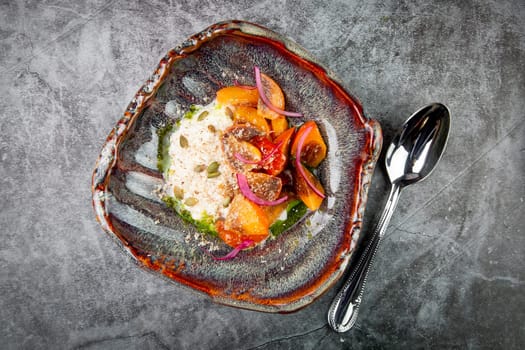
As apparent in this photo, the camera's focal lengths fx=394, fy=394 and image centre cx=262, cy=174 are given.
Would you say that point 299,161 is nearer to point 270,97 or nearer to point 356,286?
point 270,97

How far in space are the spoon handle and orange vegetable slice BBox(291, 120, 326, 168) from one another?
18.1 inches

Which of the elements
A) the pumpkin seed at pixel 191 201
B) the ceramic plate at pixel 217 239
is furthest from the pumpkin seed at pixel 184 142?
the pumpkin seed at pixel 191 201

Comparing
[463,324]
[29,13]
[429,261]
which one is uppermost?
[29,13]

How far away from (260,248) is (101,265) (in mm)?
885

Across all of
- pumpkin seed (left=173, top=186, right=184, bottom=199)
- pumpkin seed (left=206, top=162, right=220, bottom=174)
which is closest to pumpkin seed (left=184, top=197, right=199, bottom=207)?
pumpkin seed (left=173, top=186, right=184, bottom=199)

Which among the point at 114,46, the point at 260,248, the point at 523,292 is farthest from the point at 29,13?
the point at 523,292

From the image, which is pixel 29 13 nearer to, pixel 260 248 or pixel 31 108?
pixel 31 108

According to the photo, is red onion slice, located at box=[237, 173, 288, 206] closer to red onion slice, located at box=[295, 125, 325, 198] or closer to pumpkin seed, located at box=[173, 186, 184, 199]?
red onion slice, located at box=[295, 125, 325, 198]

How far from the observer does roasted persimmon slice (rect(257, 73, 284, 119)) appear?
1.77 meters

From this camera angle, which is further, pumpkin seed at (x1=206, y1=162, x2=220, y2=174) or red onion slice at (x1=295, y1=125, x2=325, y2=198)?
pumpkin seed at (x1=206, y1=162, x2=220, y2=174)

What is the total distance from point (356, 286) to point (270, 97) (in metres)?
1.03

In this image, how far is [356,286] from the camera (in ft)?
6.49

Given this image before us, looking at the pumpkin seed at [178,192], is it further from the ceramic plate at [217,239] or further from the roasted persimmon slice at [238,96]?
the roasted persimmon slice at [238,96]

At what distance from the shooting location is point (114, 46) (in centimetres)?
208
